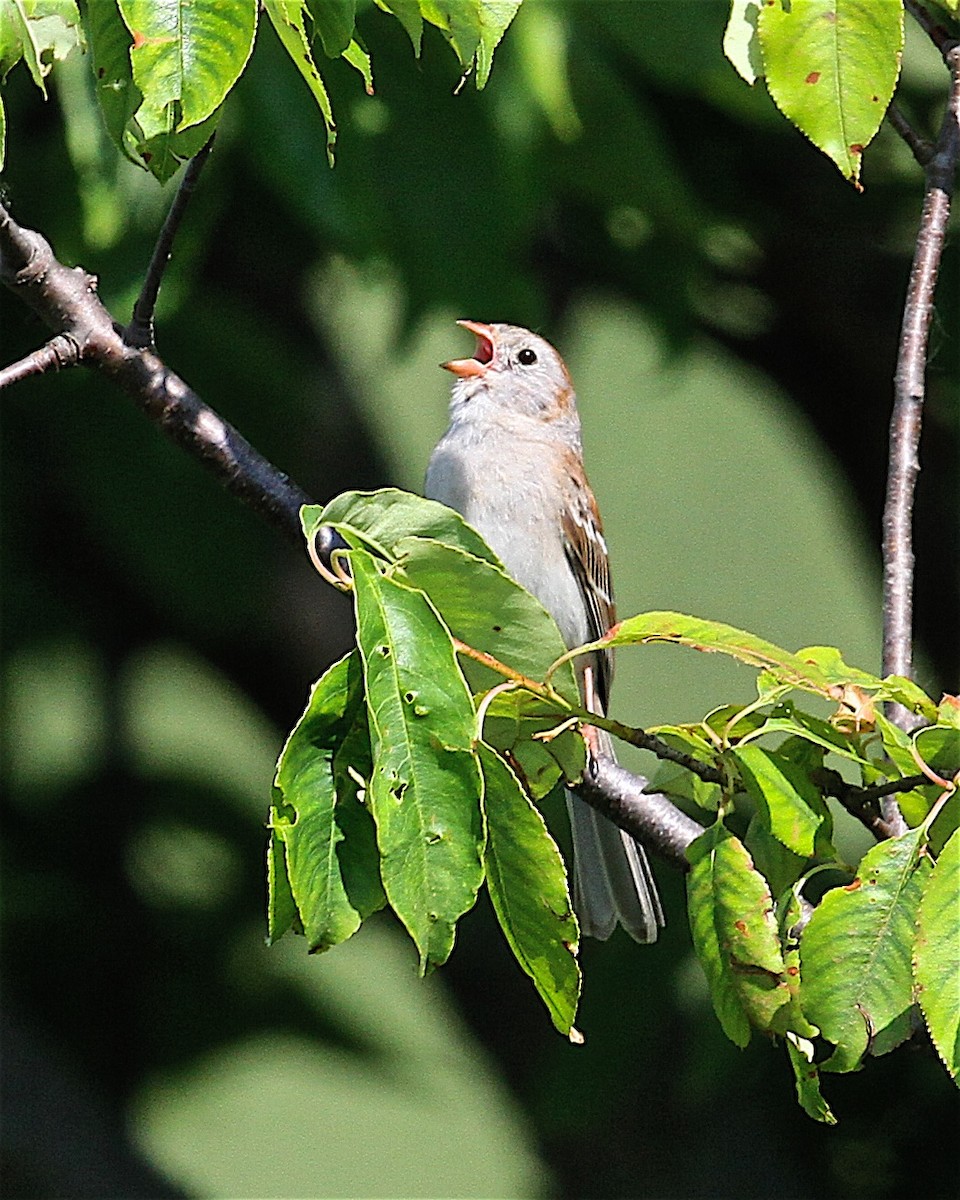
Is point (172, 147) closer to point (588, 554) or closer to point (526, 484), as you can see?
point (526, 484)

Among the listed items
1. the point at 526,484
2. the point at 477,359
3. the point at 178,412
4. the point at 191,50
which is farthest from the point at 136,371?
the point at 477,359

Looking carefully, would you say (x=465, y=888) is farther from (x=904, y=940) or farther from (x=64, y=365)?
(x=64, y=365)

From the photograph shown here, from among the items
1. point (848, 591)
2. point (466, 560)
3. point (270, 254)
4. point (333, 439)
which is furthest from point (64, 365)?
point (848, 591)

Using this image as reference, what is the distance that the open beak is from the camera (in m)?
3.56

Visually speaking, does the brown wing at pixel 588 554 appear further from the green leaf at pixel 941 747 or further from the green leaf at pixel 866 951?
the green leaf at pixel 866 951

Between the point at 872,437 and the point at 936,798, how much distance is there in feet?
9.05

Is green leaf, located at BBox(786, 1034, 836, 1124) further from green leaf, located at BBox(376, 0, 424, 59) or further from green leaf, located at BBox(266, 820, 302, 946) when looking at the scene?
green leaf, located at BBox(376, 0, 424, 59)

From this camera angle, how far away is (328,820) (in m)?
1.37

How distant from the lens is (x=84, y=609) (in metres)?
4.08

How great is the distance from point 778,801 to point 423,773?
0.32 metres

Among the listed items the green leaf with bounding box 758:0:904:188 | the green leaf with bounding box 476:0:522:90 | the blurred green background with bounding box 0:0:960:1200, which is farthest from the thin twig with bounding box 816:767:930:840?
the blurred green background with bounding box 0:0:960:1200

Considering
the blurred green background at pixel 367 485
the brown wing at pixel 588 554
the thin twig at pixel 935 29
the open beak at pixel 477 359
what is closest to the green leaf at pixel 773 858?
the thin twig at pixel 935 29

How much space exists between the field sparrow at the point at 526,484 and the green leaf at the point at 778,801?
155 centimetres

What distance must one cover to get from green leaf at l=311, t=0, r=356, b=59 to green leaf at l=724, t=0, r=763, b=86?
42 centimetres
